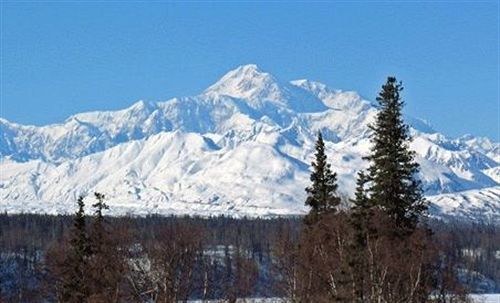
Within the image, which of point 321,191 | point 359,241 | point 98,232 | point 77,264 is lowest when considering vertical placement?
point 77,264

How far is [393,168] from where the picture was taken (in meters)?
46.3

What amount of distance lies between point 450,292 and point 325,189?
8083mm

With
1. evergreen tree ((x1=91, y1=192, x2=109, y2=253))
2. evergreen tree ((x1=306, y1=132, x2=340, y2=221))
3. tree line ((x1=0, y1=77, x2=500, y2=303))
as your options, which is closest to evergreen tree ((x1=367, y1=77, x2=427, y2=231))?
tree line ((x1=0, y1=77, x2=500, y2=303))

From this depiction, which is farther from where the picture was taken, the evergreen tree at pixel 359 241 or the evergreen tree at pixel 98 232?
the evergreen tree at pixel 98 232

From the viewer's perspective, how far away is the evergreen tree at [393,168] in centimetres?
4556

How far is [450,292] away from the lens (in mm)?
47938

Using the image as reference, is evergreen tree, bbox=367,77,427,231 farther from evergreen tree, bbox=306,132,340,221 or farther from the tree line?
evergreen tree, bbox=306,132,340,221

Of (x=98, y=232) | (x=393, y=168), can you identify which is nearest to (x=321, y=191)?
(x=393, y=168)

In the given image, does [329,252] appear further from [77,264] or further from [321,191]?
[77,264]

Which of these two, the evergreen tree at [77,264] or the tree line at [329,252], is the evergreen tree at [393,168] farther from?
the evergreen tree at [77,264]

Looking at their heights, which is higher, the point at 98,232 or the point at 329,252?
the point at 98,232

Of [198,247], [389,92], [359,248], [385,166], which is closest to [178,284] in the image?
[198,247]

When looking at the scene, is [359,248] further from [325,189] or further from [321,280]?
[325,189]


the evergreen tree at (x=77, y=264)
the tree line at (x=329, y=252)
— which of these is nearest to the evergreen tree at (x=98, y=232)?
the tree line at (x=329, y=252)
